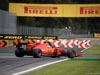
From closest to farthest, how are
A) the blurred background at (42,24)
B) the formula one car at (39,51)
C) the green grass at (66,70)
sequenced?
the green grass at (66,70) → the formula one car at (39,51) → the blurred background at (42,24)

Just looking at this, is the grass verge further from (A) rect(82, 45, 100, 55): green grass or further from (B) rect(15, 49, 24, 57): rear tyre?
(A) rect(82, 45, 100, 55): green grass

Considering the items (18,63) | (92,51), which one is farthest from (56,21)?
(18,63)

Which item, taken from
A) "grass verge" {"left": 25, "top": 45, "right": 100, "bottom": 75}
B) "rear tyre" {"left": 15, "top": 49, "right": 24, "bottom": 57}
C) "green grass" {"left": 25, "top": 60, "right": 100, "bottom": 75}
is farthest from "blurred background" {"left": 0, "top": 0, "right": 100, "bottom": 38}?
"green grass" {"left": 25, "top": 60, "right": 100, "bottom": 75}

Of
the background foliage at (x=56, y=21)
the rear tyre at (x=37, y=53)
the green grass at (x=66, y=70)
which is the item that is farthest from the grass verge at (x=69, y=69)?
the background foliage at (x=56, y=21)

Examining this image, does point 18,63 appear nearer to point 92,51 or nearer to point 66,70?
point 66,70

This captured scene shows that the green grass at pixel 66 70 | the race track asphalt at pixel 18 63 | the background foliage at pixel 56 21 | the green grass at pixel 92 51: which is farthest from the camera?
the background foliage at pixel 56 21

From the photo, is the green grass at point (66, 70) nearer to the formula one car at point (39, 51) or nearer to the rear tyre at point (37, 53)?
A: the rear tyre at point (37, 53)

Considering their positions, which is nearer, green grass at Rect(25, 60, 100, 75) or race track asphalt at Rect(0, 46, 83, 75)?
green grass at Rect(25, 60, 100, 75)

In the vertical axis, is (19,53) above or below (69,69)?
above

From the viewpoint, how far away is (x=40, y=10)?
145 feet

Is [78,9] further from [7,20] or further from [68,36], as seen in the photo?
[68,36]

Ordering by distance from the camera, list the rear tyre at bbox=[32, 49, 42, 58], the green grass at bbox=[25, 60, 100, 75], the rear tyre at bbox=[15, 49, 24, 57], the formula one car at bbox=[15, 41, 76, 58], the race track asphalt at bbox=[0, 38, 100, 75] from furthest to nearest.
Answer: the rear tyre at bbox=[15, 49, 24, 57] → the formula one car at bbox=[15, 41, 76, 58] → the rear tyre at bbox=[32, 49, 42, 58] → the race track asphalt at bbox=[0, 38, 100, 75] → the green grass at bbox=[25, 60, 100, 75]

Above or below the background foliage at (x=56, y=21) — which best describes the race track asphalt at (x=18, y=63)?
below

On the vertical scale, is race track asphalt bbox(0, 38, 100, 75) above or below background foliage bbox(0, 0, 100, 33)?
below
